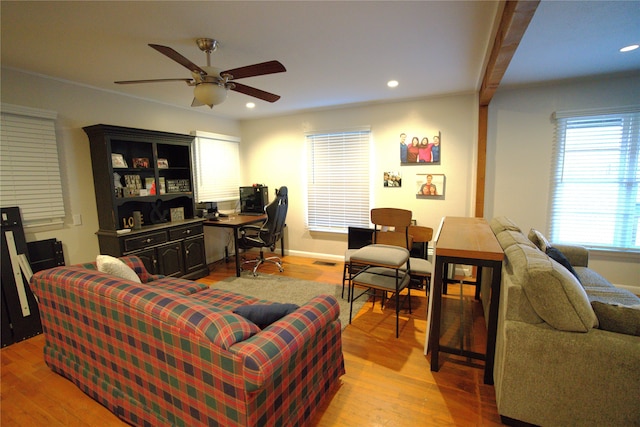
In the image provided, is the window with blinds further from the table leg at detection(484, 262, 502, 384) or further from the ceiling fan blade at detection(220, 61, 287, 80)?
the ceiling fan blade at detection(220, 61, 287, 80)

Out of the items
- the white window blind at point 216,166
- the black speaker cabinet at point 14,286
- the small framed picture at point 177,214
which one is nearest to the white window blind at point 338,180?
the white window blind at point 216,166

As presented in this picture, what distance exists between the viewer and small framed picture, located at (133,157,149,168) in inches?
142

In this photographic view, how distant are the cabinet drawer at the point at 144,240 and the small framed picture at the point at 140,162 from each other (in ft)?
3.02

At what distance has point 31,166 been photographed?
2.78 m

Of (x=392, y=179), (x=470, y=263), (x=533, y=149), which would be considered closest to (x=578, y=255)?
(x=533, y=149)

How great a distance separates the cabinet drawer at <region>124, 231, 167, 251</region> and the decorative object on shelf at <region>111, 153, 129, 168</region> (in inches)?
35.2

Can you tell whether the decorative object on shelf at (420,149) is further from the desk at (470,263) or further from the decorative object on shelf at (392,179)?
the desk at (470,263)

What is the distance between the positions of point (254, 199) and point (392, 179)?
2.49 meters

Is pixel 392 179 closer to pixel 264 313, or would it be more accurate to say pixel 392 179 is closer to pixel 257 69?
pixel 257 69

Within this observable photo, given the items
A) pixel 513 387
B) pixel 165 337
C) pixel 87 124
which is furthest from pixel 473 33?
pixel 87 124

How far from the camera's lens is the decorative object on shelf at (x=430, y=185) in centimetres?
405

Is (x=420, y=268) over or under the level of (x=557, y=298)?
under

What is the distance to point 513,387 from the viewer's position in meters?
1.56

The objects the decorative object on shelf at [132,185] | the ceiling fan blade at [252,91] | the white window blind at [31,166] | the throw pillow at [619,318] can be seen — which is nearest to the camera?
the throw pillow at [619,318]
